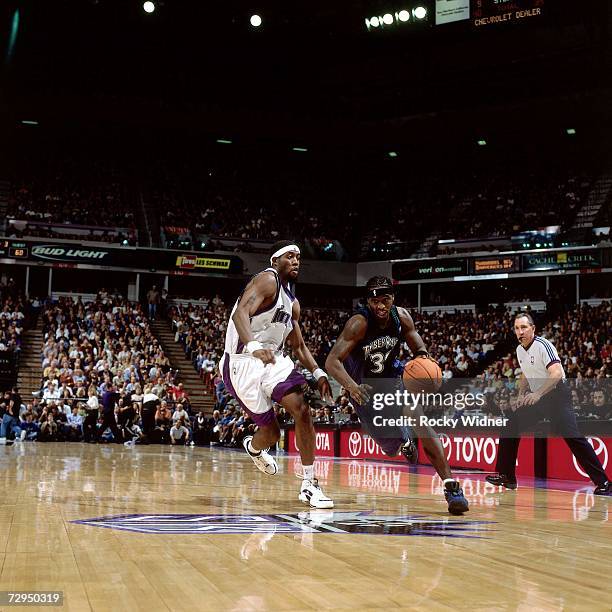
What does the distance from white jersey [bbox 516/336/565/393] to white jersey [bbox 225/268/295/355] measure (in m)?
2.95

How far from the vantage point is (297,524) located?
4.46m

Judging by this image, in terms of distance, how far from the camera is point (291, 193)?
33.3 meters

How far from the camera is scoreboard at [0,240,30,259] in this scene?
26.9 metres

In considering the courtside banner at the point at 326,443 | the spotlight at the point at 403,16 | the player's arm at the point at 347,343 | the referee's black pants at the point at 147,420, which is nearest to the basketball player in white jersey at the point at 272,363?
the player's arm at the point at 347,343

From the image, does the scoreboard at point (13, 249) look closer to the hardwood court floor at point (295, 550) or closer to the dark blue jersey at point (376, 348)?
the hardwood court floor at point (295, 550)

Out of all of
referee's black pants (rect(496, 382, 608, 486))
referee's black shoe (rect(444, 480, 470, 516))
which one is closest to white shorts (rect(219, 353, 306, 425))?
referee's black shoe (rect(444, 480, 470, 516))

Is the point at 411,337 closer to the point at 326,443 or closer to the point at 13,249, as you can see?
the point at 326,443

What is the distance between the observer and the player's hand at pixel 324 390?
205 inches

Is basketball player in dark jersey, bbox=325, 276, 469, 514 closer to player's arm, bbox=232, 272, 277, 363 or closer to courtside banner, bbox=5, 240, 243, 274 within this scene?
player's arm, bbox=232, 272, 277, 363

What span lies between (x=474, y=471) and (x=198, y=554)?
7.90 metres

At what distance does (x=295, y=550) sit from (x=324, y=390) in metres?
1.79

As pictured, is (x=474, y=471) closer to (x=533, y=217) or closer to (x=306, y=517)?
(x=306, y=517)

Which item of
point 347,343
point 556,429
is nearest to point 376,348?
point 347,343

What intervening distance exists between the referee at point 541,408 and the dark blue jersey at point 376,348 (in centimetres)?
200
